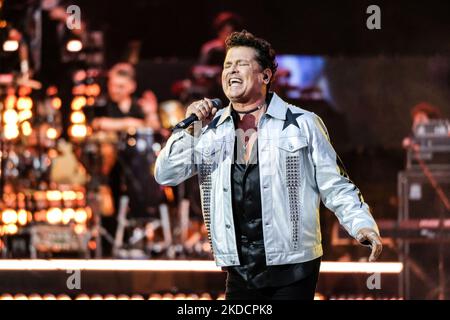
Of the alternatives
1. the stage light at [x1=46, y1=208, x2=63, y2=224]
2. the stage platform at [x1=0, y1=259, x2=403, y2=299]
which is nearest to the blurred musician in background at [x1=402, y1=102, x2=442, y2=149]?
the stage platform at [x1=0, y1=259, x2=403, y2=299]

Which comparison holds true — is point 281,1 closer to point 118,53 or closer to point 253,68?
point 118,53

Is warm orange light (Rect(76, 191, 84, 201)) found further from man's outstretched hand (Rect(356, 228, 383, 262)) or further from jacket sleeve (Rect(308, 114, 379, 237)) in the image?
man's outstretched hand (Rect(356, 228, 383, 262))

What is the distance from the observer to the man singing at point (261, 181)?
3.85 meters

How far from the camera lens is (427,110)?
870cm

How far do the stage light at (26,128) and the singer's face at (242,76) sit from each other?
5402 mm

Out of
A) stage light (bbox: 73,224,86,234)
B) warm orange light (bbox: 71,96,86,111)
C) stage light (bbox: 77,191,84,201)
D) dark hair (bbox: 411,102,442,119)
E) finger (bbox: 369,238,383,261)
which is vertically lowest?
stage light (bbox: 73,224,86,234)

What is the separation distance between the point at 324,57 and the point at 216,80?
96cm

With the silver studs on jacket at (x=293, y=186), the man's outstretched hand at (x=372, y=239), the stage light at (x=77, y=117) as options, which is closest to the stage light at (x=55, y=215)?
the stage light at (x=77, y=117)

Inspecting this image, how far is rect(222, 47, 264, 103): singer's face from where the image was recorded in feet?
13.1

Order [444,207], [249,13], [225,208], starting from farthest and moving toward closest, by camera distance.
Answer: [249,13], [444,207], [225,208]

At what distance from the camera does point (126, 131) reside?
9320 millimetres

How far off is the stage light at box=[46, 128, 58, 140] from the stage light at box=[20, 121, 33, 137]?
0.52 feet

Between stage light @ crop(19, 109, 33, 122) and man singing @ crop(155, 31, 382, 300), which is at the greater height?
stage light @ crop(19, 109, 33, 122)

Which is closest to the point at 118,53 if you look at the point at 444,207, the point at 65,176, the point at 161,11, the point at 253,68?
the point at 161,11
